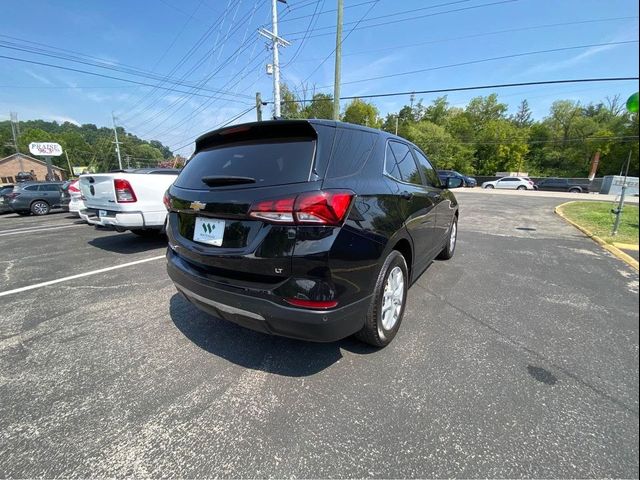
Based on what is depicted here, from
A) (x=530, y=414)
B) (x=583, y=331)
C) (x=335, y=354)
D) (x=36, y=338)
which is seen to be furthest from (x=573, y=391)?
(x=36, y=338)

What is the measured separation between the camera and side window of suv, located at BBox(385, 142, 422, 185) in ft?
9.12

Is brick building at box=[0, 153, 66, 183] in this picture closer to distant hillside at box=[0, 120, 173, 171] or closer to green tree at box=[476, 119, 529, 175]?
distant hillside at box=[0, 120, 173, 171]

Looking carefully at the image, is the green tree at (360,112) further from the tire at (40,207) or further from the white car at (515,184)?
the tire at (40,207)

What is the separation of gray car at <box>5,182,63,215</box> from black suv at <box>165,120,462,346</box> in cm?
1652

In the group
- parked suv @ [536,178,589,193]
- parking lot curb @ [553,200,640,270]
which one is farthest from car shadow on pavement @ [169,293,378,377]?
parked suv @ [536,178,589,193]

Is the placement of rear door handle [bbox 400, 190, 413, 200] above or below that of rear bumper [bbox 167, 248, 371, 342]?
above

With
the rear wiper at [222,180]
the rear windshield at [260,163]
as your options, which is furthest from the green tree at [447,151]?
the rear wiper at [222,180]

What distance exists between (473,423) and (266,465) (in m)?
1.25

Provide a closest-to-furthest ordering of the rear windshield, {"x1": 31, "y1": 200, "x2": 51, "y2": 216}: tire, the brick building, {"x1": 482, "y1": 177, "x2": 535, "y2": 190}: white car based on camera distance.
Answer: the rear windshield < {"x1": 31, "y1": 200, "x2": 51, "y2": 216}: tire < {"x1": 482, "y1": 177, "x2": 535, "y2": 190}: white car < the brick building

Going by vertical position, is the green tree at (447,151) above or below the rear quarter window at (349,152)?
above

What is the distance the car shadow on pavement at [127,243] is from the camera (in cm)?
605

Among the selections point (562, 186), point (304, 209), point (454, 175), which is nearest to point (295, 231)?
point (304, 209)

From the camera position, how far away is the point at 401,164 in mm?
3049

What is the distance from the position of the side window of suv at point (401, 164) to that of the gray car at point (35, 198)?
57.1 feet
